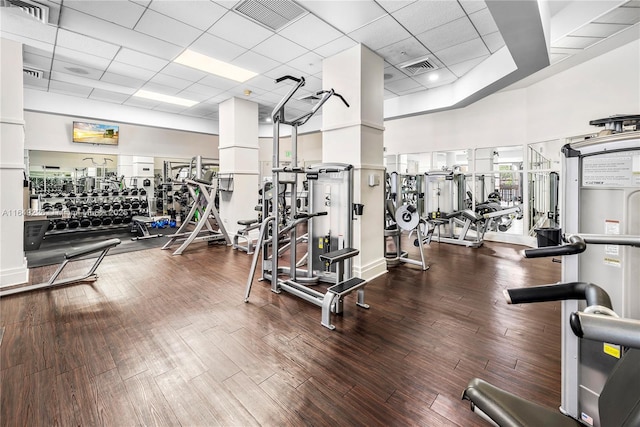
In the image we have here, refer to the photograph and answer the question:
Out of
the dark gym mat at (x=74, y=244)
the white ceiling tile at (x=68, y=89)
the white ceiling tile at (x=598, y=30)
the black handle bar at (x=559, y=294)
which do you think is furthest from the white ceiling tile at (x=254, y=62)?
the black handle bar at (x=559, y=294)

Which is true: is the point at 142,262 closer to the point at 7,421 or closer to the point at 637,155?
the point at 7,421

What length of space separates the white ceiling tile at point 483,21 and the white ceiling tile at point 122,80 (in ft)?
19.6

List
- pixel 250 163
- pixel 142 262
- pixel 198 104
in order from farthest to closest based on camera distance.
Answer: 1. pixel 198 104
2. pixel 250 163
3. pixel 142 262

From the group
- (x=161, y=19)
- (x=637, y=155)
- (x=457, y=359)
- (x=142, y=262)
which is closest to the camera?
(x=637, y=155)

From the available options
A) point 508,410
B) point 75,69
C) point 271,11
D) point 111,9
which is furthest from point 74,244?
point 508,410

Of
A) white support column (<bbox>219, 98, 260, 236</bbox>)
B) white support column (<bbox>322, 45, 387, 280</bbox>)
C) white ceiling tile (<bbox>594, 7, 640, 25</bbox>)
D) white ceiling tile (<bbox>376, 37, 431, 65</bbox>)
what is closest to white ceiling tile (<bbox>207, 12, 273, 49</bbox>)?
white support column (<bbox>322, 45, 387, 280</bbox>)

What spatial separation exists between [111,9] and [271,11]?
1.93 metres

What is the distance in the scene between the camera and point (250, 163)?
6.84 meters

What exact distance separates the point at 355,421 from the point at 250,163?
19.7 feet

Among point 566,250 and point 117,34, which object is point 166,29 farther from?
point 566,250

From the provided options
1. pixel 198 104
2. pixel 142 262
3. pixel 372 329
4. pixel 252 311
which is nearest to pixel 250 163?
pixel 198 104

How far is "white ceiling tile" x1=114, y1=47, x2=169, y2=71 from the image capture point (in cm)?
458

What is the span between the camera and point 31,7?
11.0 feet

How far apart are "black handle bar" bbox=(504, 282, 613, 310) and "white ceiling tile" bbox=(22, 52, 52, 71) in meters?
7.08
